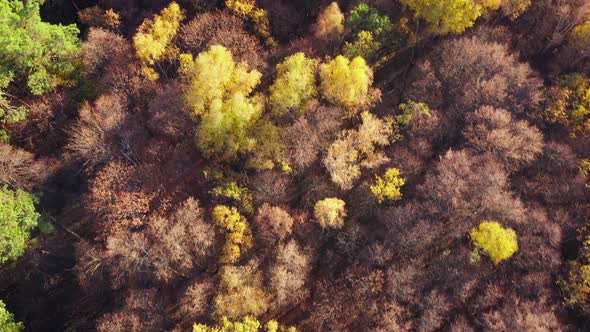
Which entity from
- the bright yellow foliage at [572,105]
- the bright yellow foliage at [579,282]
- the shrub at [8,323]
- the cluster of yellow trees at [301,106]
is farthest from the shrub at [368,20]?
the shrub at [8,323]

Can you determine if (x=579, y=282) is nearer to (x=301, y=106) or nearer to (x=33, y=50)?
(x=301, y=106)

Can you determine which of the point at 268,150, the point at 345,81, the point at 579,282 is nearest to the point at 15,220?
the point at 268,150

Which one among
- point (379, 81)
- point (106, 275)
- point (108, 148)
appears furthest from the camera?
point (379, 81)

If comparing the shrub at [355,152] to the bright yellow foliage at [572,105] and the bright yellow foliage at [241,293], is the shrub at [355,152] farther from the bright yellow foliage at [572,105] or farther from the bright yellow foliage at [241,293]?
the bright yellow foliage at [572,105]

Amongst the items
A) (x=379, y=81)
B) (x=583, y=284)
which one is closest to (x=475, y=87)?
(x=379, y=81)

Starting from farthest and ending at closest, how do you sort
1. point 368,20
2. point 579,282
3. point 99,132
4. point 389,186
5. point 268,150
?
point 99,132 → point 368,20 → point 268,150 → point 389,186 → point 579,282

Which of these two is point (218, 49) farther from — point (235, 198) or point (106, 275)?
point (106, 275)
